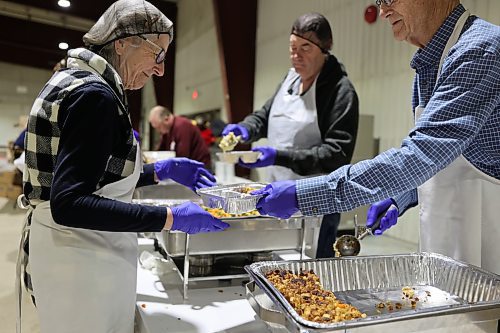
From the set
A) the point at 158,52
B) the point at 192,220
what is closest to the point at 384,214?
the point at 192,220

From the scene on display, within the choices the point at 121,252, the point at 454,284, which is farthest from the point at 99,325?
the point at 454,284

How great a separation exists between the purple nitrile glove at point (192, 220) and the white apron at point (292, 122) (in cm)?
89

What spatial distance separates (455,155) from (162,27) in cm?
77

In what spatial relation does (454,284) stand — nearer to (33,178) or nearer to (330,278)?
(330,278)

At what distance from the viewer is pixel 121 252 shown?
40.9 inches

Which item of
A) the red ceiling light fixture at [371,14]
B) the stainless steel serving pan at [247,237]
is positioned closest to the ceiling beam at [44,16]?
the red ceiling light fixture at [371,14]

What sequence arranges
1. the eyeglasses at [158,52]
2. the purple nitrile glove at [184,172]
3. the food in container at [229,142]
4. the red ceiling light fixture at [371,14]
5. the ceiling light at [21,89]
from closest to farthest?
1. the eyeglasses at [158,52]
2. the purple nitrile glove at [184,172]
3. the food in container at [229,142]
4. the red ceiling light fixture at [371,14]
5. the ceiling light at [21,89]

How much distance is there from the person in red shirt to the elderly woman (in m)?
3.27

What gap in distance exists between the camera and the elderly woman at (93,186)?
88cm

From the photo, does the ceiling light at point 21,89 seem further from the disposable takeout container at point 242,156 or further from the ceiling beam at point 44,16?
the disposable takeout container at point 242,156

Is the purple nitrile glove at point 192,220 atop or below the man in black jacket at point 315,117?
below

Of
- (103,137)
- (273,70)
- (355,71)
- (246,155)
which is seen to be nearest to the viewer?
(103,137)

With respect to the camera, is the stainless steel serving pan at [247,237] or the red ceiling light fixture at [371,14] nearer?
the stainless steel serving pan at [247,237]

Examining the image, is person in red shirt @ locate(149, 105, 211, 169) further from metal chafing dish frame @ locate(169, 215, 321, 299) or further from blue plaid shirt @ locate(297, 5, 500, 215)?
blue plaid shirt @ locate(297, 5, 500, 215)
